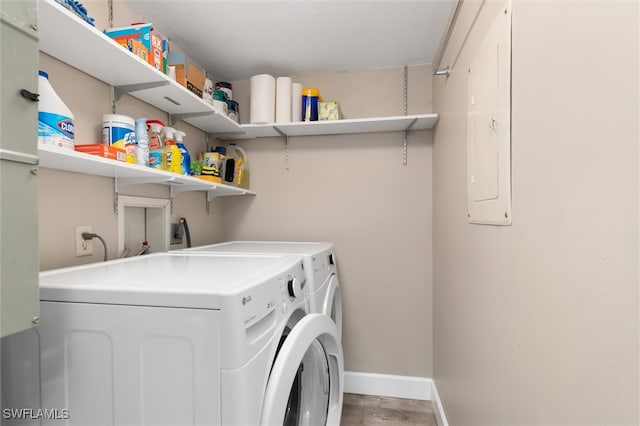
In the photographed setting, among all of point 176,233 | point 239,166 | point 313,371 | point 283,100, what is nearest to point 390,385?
point 313,371

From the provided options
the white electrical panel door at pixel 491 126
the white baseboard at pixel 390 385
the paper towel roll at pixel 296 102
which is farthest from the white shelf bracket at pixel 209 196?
the white electrical panel door at pixel 491 126

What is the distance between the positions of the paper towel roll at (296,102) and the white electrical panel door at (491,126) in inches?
49.7

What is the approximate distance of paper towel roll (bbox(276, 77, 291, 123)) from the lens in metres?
2.27

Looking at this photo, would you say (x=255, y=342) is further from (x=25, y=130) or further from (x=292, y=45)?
(x=292, y=45)

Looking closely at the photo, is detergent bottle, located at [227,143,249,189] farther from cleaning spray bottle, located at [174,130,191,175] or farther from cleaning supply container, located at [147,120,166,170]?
cleaning supply container, located at [147,120,166,170]

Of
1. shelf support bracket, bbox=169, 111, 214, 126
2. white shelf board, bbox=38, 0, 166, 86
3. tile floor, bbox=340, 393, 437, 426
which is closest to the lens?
white shelf board, bbox=38, 0, 166, 86

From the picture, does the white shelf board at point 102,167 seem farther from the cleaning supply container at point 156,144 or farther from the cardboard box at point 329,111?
the cardboard box at point 329,111

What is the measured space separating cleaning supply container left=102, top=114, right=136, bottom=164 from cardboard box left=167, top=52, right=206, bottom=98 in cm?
46

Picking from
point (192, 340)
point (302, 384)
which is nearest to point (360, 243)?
point (302, 384)

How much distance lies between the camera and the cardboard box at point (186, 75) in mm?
1688

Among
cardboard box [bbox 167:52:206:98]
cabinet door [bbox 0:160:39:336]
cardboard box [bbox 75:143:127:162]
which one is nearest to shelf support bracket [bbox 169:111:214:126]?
cardboard box [bbox 167:52:206:98]

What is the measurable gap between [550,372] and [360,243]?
173 cm

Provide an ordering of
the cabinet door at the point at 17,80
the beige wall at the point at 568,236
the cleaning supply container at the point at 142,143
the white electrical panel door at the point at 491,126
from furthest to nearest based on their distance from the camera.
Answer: the cleaning supply container at the point at 142,143, the white electrical panel door at the point at 491,126, the cabinet door at the point at 17,80, the beige wall at the point at 568,236

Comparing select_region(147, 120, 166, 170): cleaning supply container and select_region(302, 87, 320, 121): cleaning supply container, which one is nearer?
select_region(147, 120, 166, 170): cleaning supply container
